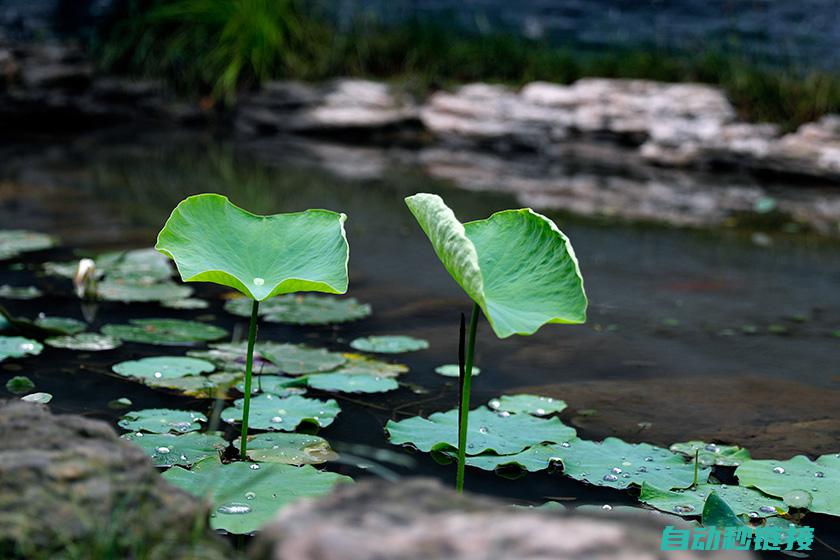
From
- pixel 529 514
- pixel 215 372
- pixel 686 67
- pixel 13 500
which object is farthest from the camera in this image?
pixel 686 67

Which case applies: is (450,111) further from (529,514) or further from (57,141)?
(529,514)

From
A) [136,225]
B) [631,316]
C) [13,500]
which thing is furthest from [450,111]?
[13,500]

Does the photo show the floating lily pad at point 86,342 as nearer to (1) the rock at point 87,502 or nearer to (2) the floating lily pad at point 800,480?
(1) the rock at point 87,502

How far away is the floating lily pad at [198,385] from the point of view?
200 cm

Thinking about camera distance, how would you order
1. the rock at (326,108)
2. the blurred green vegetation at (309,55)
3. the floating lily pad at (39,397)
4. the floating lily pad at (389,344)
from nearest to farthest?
the floating lily pad at (39,397) < the floating lily pad at (389,344) < the rock at (326,108) < the blurred green vegetation at (309,55)

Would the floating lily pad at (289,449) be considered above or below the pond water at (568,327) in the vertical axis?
above

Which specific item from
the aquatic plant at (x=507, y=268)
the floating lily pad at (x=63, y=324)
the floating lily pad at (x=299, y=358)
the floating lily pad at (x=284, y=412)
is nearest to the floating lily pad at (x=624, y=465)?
the aquatic plant at (x=507, y=268)

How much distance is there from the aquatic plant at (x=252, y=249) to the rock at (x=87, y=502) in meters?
0.51

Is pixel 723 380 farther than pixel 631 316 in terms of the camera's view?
No

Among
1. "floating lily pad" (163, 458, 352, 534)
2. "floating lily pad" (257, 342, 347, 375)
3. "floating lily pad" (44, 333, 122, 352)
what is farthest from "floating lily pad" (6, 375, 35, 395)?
"floating lily pad" (163, 458, 352, 534)

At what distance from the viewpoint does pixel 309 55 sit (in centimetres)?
774

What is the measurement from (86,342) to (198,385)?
45cm

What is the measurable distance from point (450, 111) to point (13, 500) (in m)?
6.20

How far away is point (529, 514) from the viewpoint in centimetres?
75
